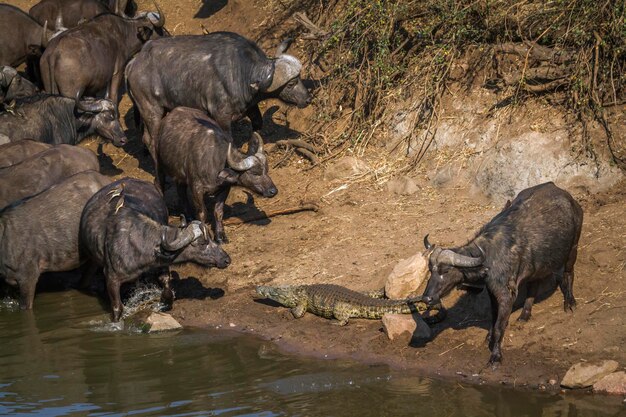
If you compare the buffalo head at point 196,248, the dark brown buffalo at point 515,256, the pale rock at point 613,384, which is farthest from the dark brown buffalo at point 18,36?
the pale rock at point 613,384

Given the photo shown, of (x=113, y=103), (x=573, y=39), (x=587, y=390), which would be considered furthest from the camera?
(x=113, y=103)

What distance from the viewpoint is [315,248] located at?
42.2ft

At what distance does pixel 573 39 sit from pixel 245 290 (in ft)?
17.3

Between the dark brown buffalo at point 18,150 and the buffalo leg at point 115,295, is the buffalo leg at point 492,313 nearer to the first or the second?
the buffalo leg at point 115,295

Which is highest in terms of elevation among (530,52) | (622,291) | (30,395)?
(530,52)

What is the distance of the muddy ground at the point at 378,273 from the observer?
994cm

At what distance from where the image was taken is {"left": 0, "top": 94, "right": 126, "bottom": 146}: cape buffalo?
1578 cm

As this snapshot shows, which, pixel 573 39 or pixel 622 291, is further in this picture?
pixel 573 39

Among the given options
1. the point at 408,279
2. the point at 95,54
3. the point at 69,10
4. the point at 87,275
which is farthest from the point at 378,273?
the point at 69,10

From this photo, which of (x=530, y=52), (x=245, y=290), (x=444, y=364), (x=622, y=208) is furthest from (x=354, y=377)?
(x=530, y=52)

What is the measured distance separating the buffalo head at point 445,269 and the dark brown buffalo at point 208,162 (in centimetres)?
402

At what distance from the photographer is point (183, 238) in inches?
460

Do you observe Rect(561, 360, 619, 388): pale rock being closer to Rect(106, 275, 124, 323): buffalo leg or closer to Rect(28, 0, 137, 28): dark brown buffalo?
Rect(106, 275, 124, 323): buffalo leg

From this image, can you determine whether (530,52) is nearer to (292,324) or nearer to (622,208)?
(622,208)
